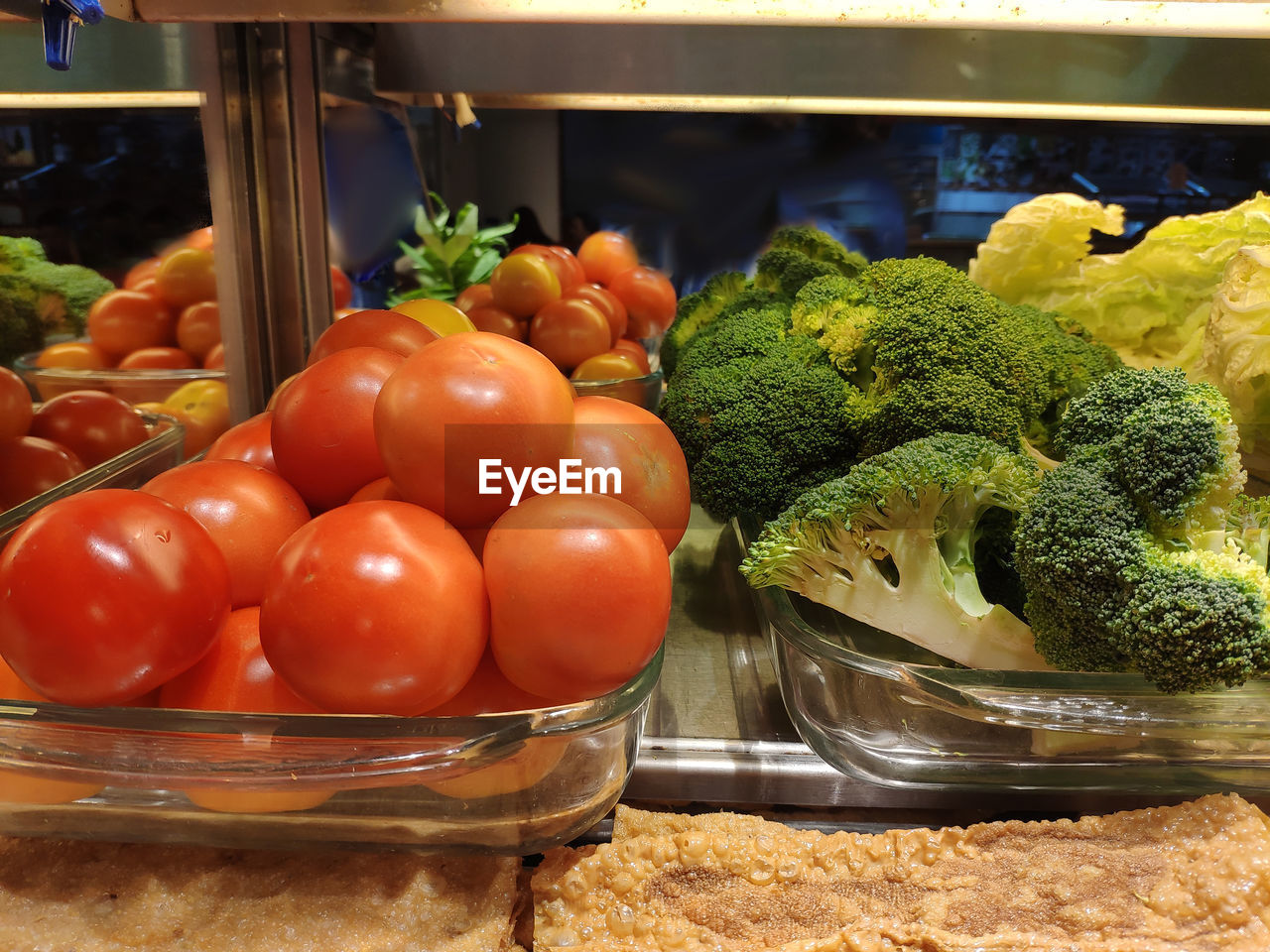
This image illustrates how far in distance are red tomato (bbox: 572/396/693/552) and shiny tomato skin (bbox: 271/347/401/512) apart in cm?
17

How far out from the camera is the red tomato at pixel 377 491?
2.26 feet

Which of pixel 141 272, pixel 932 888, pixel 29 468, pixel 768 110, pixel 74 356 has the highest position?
pixel 768 110

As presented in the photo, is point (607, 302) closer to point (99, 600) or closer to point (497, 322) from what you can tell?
point (497, 322)

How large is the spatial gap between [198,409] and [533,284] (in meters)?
0.63

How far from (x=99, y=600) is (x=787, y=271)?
1.09m

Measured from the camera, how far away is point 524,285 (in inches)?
63.2

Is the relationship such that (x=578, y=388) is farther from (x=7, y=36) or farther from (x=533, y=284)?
(x=7, y=36)

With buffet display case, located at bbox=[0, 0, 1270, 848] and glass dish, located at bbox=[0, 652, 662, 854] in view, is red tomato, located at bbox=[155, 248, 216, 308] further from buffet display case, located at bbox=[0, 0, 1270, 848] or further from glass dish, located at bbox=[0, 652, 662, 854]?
glass dish, located at bbox=[0, 652, 662, 854]

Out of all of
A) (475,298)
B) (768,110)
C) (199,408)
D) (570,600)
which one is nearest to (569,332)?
(475,298)

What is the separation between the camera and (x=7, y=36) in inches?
35.6

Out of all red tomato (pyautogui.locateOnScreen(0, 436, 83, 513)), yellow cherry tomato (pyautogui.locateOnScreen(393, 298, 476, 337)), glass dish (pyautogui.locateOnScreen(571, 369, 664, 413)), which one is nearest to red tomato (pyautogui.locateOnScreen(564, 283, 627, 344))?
glass dish (pyautogui.locateOnScreen(571, 369, 664, 413))

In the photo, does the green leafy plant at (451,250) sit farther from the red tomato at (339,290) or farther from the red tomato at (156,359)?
the red tomato at (156,359)

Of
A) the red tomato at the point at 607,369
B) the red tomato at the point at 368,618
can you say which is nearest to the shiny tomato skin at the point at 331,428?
the red tomato at the point at 368,618

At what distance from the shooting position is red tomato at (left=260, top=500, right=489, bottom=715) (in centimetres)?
55
